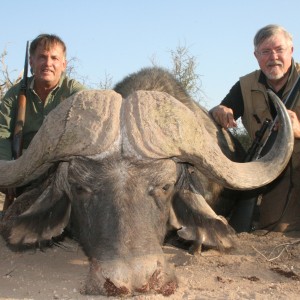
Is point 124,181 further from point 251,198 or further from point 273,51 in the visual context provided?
point 273,51

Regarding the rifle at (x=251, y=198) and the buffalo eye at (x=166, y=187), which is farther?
the rifle at (x=251, y=198)

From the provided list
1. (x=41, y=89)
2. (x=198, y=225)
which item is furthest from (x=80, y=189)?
(x=41, y=89)

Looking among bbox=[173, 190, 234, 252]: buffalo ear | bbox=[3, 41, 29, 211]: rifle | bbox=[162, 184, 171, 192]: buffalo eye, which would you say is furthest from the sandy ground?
bbox=[3, 41, 29, 211]: rifle

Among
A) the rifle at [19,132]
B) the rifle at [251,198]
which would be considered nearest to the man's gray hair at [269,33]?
the rifle at [251,198]

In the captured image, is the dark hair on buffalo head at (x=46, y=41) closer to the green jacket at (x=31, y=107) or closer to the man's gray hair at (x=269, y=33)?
the green jacket at (x=31, y=107)

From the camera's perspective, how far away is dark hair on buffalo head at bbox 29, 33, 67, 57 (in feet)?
23.8

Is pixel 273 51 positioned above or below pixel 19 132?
above

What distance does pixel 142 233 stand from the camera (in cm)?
398

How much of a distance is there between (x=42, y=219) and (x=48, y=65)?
284 cm

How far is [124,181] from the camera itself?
421cm

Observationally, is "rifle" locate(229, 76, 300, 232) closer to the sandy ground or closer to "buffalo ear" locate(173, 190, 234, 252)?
the sandy ground

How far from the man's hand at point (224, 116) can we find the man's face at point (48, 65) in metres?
2.07

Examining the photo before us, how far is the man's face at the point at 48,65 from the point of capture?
7.16m

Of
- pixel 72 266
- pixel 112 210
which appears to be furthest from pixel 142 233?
pixel 72 266
